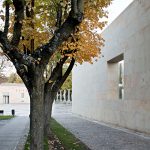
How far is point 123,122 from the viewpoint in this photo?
2600cm

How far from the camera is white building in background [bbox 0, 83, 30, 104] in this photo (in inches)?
4011

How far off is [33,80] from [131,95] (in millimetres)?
13839

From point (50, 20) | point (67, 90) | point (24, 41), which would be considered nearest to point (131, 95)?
point (50, 20)

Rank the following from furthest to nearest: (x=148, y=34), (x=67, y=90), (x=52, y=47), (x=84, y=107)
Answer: (x=67, y=90)
(x=84, y=107)
(x=148, y=34)
(x=52, y=47)

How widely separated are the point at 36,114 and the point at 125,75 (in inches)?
597

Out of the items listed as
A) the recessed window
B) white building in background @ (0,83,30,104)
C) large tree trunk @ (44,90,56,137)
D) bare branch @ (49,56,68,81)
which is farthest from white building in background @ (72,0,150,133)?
white building in background @ (0,83,30,104)

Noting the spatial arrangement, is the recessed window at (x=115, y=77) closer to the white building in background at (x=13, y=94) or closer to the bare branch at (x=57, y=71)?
the bare branch at (x=57, y=71)

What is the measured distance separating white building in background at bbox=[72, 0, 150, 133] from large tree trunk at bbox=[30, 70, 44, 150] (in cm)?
1077

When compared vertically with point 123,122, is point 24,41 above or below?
above

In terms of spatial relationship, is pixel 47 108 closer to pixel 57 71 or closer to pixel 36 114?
pixel 57 71

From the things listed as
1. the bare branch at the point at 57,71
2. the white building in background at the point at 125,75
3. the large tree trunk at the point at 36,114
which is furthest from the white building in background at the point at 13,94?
the large tree trunk at the point at 36,114

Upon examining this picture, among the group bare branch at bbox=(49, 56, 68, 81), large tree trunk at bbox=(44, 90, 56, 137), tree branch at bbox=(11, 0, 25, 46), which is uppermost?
tree branch at bbox=(11, 0, 25, 46)

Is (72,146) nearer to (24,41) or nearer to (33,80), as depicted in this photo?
(24,41)

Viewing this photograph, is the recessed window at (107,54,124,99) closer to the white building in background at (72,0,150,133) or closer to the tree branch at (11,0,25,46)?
the white building in background at (72,0,150,133)
